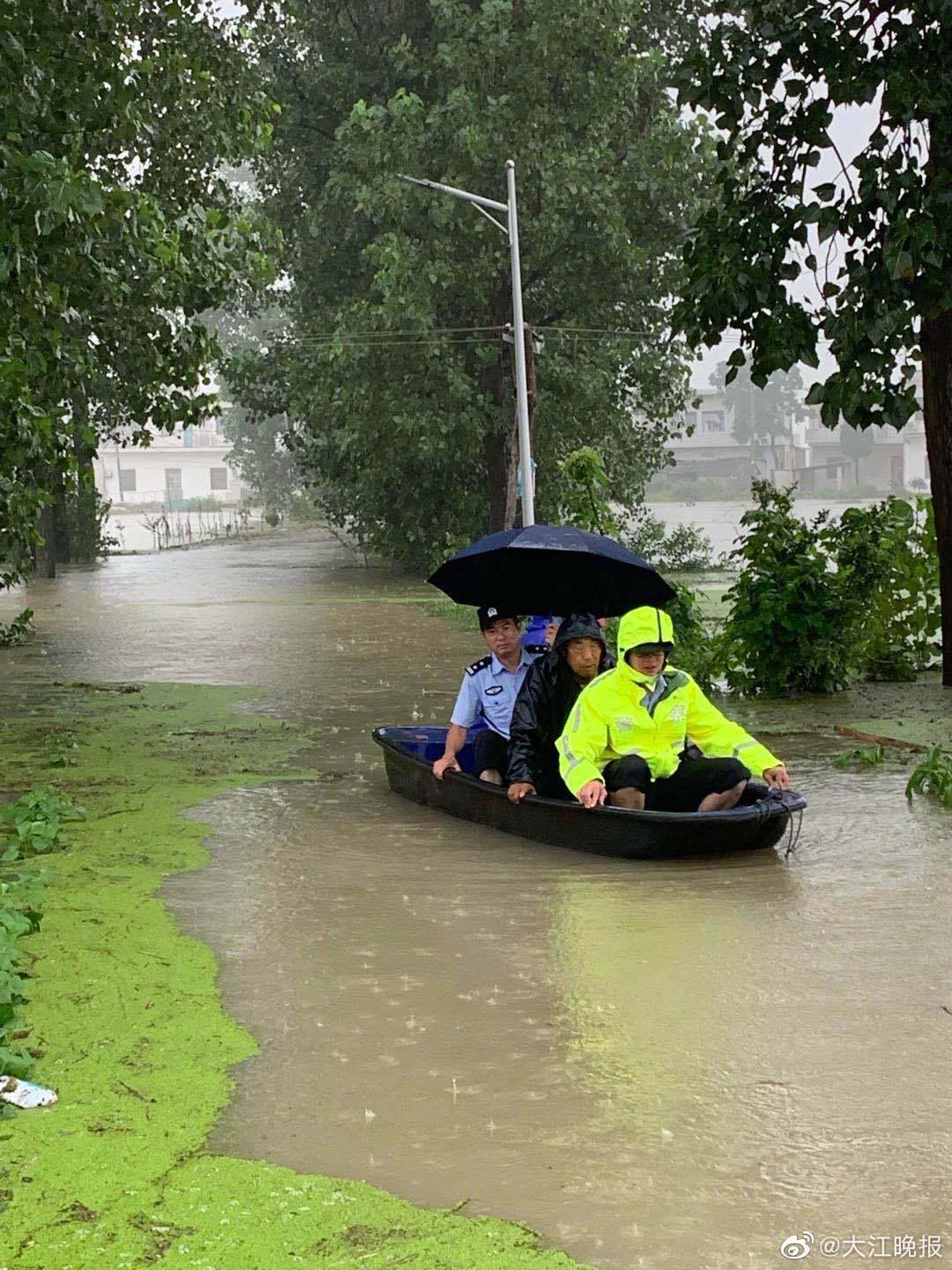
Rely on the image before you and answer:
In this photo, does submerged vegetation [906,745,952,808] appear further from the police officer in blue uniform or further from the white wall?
the white wall

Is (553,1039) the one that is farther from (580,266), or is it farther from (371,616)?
(580,266)

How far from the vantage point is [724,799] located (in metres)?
10.0

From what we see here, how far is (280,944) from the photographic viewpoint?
8.41 meters

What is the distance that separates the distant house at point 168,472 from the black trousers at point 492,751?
12266cm

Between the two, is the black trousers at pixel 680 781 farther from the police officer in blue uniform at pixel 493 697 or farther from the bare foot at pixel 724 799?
the police officer in blue uniform at pixel 493 697

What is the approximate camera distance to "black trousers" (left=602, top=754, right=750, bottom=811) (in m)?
9.99

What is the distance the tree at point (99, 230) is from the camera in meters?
12.0

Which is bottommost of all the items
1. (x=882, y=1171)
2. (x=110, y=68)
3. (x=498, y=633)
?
(x=882, y=1171)

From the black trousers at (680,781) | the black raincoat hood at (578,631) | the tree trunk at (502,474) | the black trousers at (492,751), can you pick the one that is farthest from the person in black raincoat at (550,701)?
the tree trunk at (502,474)

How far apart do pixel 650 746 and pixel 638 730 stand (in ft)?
0.44

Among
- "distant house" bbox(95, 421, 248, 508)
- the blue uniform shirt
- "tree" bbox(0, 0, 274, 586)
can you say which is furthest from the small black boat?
"distant house" bbox(95, 421, 248, 508)

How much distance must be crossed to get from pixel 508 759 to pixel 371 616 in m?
20.6

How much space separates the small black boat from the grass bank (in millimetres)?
1799

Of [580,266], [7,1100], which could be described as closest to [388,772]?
[7,1100]
